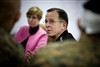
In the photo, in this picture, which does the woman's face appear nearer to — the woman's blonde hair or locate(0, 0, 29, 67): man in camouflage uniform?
the woman's blonde hair

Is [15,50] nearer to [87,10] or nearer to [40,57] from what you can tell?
[40,57]

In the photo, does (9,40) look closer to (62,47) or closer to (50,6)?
(62,47)

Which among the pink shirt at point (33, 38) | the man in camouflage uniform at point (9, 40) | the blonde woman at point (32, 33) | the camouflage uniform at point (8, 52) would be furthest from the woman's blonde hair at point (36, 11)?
the camouflage uniform at point (8, 52)

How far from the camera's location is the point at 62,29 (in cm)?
166

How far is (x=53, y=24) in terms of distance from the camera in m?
1.59

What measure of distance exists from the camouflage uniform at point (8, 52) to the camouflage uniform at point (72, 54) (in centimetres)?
18

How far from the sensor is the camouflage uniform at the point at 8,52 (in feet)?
3.02

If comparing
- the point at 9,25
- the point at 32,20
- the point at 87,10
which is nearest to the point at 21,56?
the point at 9,25

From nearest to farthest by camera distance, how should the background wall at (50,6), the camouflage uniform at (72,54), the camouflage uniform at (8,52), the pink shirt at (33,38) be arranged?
the camouflage uniform at (72,54), the camouflage uniform at (8,52), the pink shirt at (33,38), the background wall at (50,6)

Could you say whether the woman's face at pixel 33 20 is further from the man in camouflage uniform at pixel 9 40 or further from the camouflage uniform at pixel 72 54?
the camouflage uniform at pixel 72 54

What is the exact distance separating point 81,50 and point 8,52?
0.36m

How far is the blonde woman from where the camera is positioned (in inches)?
60.4

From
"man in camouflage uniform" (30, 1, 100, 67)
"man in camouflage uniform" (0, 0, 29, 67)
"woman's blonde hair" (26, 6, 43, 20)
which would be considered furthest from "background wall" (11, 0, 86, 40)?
"man in camouflage uniform" (30, 1, 100, 67)

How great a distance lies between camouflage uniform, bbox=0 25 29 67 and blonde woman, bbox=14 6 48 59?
0.55 m
